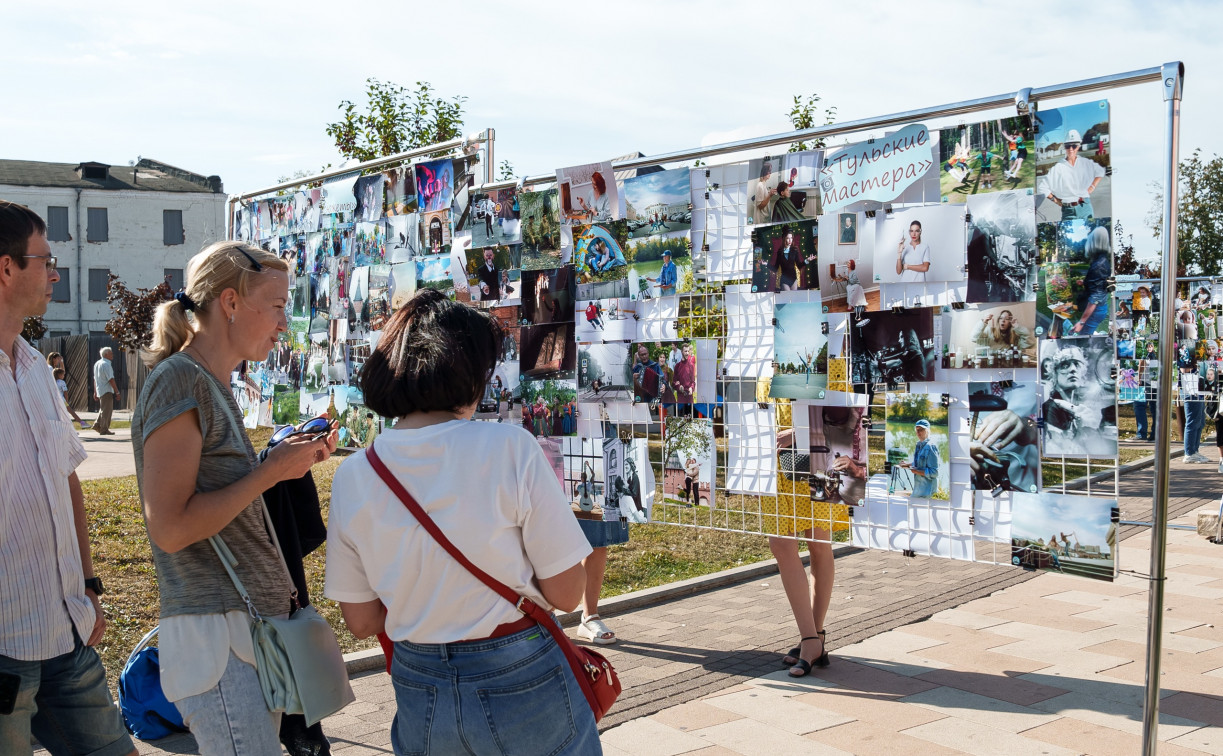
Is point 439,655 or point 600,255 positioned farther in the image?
point 600,255

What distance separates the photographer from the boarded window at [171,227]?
49656 millimetres

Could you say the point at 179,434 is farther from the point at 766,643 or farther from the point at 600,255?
the point at 766,643

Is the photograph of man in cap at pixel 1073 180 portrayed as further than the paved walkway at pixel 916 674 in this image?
No

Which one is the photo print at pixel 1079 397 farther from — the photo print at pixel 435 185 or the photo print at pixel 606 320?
the photo print at pixel 435 185

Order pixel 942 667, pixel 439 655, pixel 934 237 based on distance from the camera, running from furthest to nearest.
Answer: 1. pixel 942 667
2. pixel 934 237
3. pixel 439 655

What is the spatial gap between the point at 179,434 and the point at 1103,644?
5.16 m

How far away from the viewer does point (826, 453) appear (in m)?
3.91

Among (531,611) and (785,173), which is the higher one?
(785,173)

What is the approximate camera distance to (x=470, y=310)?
2.28m

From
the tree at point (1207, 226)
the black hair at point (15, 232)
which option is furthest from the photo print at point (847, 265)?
the tree at point (1207, 226)

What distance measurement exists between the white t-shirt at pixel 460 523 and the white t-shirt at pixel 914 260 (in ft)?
6.27

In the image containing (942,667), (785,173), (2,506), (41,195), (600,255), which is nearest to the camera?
(2,506)

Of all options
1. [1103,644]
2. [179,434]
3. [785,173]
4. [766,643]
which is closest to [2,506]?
[179,434]

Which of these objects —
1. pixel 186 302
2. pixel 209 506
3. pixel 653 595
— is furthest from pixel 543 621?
pixel 653 595
